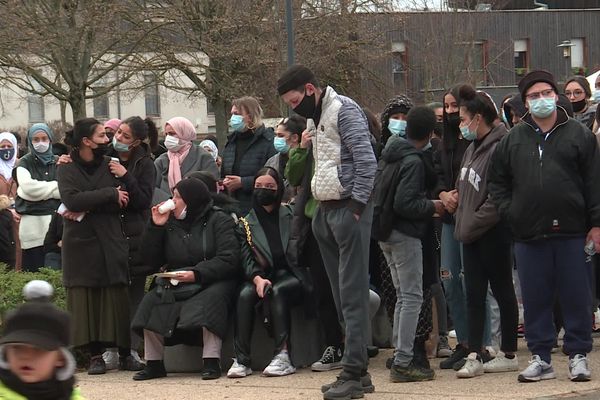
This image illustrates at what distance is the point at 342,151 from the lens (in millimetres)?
7707

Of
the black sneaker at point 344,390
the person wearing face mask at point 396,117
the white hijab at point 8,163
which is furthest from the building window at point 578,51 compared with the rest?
the black sneaker at point 344,390

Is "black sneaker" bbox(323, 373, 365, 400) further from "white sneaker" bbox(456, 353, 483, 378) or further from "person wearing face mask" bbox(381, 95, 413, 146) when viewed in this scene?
"person wearing face mask" bbox(381, 95, 413, 146)

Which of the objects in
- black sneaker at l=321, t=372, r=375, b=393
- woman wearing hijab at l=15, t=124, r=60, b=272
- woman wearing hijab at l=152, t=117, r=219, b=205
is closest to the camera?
black sneaker at l=321, t=372, r=375, b=393

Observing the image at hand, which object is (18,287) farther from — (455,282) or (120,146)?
(455,282)

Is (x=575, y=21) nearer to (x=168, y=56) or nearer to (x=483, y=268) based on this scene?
(x=168, y=56)

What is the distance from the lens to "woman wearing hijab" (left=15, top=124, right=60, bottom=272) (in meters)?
11.7

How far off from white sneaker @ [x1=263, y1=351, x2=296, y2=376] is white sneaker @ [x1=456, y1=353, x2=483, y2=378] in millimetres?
1306

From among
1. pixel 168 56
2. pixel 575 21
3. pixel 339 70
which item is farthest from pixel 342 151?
pixel 575 21

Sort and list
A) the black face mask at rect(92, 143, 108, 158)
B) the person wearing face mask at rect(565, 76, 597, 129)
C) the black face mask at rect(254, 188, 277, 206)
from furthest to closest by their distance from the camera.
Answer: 1. the person wearing face mask at rect(565, 76, 597, 129)
2. the black face mask at rect(92, 143, 108, 158)
3. the black face mask at rect(254, 188, 277, 206)

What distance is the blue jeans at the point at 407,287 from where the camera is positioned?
26.8 ft

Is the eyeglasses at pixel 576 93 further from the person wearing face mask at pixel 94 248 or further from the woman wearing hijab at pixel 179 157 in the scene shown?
the person wearing face mask at pixel 94 248

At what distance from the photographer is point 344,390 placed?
25.0 feet

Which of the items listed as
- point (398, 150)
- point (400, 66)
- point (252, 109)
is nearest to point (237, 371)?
point (398, 150)

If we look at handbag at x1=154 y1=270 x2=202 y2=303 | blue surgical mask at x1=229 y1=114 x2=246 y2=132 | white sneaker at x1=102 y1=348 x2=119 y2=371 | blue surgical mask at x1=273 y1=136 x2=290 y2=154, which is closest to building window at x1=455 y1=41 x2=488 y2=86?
blue surgical mask at x1=229 y1=114 x2=246 y2=132
